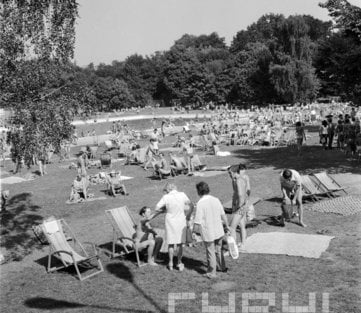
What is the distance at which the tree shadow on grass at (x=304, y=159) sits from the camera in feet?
60.5

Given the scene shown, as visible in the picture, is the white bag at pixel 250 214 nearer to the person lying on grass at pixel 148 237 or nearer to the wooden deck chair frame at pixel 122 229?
the wooden deck chair frame at pixel 122 229

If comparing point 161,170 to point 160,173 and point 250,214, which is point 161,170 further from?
point 250,214

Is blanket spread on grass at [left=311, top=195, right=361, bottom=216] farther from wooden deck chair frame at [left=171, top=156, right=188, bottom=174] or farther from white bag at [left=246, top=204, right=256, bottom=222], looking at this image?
wooden deck chair frame at [left=171, top=156, right=188, bottom=174]

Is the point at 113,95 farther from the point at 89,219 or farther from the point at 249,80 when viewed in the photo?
the point at 89,219

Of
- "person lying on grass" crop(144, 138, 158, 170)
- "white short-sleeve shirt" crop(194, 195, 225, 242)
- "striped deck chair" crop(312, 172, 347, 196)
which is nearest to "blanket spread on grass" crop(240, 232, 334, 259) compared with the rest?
"white short-sleeve shirt" crop(194, 195, 225, 242)

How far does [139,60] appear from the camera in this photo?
11594 centimetres

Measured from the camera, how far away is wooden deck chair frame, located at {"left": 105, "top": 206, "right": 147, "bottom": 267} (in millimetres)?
9572

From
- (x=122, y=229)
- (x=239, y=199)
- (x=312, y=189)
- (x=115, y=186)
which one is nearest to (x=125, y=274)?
(x=122, y=229)

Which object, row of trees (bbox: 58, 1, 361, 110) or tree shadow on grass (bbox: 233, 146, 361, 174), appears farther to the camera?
row of trees (bbox: 58, 1, 361, 110)

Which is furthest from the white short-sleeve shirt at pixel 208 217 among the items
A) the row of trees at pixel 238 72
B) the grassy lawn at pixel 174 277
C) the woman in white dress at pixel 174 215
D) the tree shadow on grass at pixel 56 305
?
the row of trees at pixel 238 72

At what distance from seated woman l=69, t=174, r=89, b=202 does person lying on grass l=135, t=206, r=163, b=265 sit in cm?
712

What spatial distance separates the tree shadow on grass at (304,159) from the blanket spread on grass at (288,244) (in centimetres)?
788

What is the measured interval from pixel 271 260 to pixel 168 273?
181 centimetres

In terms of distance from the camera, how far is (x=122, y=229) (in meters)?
10.0
